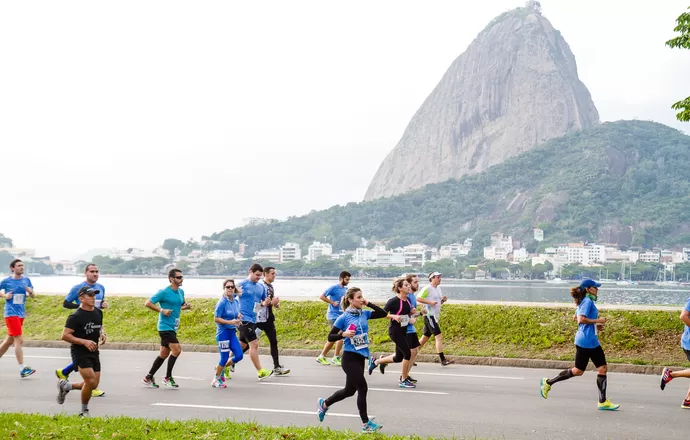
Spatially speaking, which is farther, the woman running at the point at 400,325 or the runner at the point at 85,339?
the woman running at the point at 400,325

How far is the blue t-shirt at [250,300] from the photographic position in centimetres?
1403

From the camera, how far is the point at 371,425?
8664 mm

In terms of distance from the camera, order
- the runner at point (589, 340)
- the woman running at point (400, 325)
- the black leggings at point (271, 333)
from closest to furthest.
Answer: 1. the runner at point (589, 340)
2. the woman running at point (400, 325)
3. the black leggings at point (271, 333)

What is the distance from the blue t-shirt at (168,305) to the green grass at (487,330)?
6916 mm

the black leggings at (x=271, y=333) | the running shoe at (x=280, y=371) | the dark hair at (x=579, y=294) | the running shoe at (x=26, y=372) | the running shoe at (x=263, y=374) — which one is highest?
the dark hair at (x=579, y=294)

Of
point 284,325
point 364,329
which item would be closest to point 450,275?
point 284,325

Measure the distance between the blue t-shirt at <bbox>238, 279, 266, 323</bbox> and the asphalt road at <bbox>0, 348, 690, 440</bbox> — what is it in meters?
1.14

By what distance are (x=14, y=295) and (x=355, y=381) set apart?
848cm

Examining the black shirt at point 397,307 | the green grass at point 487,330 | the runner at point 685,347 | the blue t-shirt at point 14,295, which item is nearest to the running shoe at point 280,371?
the black shirt at point 397,307

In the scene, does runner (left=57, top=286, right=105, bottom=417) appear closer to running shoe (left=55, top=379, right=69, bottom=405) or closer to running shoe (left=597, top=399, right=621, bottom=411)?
running shoe (left=55, top=379, right=69, bottom=405)

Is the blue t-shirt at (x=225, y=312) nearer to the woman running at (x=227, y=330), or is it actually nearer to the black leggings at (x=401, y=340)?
the woman running at (x=227, y=330)

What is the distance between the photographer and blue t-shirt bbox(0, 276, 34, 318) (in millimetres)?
14367

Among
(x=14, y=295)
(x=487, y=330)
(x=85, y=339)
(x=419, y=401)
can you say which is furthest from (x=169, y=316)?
(x=487, y=330)

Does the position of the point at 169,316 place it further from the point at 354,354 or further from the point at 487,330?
the point at 487,330
